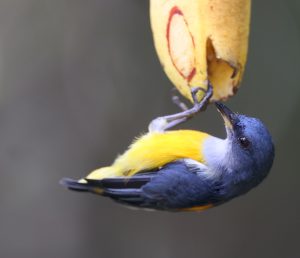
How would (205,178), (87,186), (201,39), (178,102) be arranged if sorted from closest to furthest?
1. (201,39)
2. (87,186)
3. (205,178)
4. (178,102)

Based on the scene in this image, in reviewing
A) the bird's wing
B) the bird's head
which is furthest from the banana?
the bird's wing

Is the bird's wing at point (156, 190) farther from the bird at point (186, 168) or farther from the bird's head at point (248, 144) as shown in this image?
the bird's head at point (248, 144)

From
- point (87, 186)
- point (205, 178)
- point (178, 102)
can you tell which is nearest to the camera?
point (87, 186)

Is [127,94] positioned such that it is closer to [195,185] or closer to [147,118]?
[147,118]

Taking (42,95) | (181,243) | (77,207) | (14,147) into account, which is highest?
(42,95)

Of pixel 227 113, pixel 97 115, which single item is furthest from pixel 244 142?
pixel 97 115

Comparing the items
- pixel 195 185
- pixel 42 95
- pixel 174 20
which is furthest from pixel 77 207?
pixel 174 20

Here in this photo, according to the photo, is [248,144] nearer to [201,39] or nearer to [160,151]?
[160,151]
